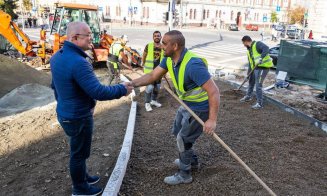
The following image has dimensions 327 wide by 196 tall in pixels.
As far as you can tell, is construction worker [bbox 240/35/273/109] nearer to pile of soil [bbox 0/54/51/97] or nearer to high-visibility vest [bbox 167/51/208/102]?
high-visibility vest [bbox 167/51/208/102]

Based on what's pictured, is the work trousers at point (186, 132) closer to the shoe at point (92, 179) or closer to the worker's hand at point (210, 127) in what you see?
the worker's hand at point (210, 127)

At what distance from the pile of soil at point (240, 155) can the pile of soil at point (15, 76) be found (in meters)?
4.26

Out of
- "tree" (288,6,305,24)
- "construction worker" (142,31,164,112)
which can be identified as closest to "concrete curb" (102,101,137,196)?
"construction worker" (142,31,164,112)

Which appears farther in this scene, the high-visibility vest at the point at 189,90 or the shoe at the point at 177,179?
the shoe at the point at 177,179

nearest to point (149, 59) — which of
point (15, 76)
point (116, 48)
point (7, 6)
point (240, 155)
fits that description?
point (116, 48)

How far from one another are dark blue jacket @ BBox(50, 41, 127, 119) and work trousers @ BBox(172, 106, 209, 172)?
98 cm

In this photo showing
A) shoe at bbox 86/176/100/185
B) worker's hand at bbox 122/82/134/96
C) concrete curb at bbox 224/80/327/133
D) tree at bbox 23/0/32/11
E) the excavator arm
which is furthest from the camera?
tree at bbox 23/0/32/11

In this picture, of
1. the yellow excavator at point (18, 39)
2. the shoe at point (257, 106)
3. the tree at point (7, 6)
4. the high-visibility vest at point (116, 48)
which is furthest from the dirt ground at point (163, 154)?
the tree at point (7, 6)

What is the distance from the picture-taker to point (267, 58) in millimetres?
7629

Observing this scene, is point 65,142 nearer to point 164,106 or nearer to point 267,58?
point 164,106

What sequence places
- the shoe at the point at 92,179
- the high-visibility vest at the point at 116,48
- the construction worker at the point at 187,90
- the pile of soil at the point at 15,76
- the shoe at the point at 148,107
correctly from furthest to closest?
the pile of soil at the point at 15,76, the high-visibility vest at the point at 116,48, the shoe at the point at 148,107, the shoe at the point at 92,179, the construction worker at the point at 187,90

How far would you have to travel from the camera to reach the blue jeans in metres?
3.41

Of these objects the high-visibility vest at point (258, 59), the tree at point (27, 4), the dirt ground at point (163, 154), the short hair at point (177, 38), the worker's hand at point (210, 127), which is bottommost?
the dirt ground at point (163, 154)

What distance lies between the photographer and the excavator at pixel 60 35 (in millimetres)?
12250
